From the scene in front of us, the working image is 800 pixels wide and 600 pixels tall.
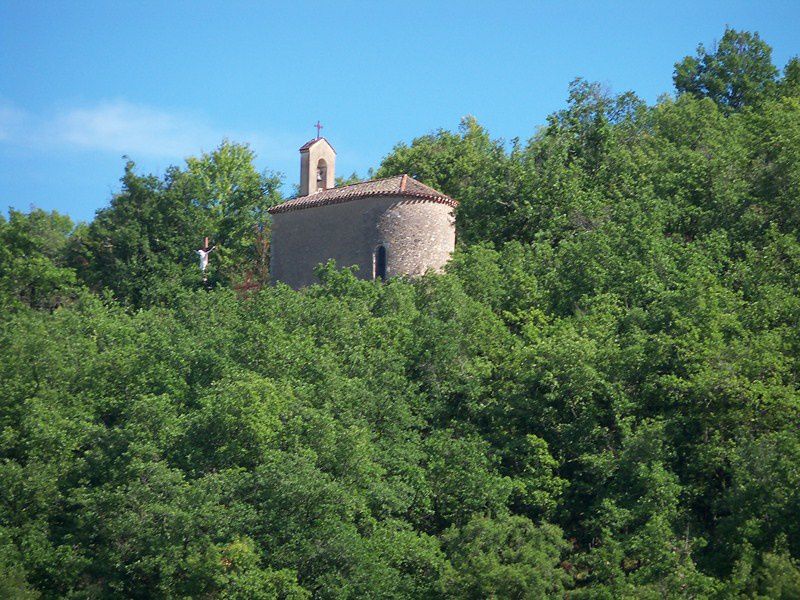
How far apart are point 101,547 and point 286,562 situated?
17.7 ft

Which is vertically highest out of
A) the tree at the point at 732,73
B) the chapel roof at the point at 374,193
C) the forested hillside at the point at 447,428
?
the tree at the point at 732,73

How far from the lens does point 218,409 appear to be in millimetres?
33625

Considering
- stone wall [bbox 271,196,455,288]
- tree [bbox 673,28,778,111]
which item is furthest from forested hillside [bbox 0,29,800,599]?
tree [bbox 673,28,778,111]

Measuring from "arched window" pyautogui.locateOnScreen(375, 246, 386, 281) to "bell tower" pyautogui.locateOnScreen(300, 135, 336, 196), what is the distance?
588 cm

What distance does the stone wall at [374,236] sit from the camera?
48625 mm

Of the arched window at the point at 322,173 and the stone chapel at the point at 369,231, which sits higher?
the arched window at the point at 322,173

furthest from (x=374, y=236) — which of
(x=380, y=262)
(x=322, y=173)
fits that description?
(x=322, y=173)

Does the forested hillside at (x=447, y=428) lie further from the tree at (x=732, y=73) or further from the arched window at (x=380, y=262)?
the tree at (x=732, y=73)

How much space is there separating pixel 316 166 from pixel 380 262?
745cm

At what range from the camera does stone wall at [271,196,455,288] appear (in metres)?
48.6

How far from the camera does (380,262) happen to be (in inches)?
1916

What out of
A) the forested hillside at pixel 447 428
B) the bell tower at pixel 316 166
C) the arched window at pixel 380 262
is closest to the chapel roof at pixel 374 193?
the bell tower at pixel 316 166

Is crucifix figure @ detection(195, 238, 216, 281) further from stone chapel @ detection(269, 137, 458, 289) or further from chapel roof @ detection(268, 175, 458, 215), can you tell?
chapel roof @ detection(268, 175, 458, 215)

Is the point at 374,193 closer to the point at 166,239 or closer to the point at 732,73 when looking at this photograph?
the point at 166,239
